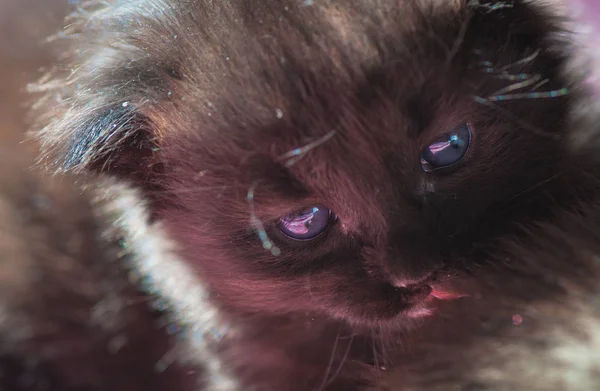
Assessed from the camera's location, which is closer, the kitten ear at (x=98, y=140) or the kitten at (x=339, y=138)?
the kitten at (x=339, y=138)

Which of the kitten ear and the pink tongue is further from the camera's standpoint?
the kitten ear

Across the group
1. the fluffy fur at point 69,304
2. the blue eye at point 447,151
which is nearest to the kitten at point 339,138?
the blue eye at point 447,151

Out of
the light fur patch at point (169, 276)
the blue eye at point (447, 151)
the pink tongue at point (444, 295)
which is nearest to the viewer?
the pink tongue at point (444, 295)

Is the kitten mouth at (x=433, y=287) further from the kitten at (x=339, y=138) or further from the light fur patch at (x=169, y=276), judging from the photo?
the light fur patch at (x=169, y=276)

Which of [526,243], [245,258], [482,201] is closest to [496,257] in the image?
[526,243]

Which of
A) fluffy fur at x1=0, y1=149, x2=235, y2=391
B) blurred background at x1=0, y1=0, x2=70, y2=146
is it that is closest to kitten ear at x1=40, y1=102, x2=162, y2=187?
fluffy fur at x1=0, y1=149, x2=235, y2=391

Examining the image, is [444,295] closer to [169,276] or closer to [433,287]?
[433,287]

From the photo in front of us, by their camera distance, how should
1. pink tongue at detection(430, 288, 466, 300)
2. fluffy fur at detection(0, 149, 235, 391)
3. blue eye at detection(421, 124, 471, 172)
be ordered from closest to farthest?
pink tongue at detection(430, 288, 466, 300)
blue eye at detection(421, 124, 471, 172)
fluffy fur at detection(0, 149, 235, 391)

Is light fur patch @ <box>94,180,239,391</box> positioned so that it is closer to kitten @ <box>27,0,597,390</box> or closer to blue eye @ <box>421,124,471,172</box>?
kitten @ <box>27,0,597,390</box>
